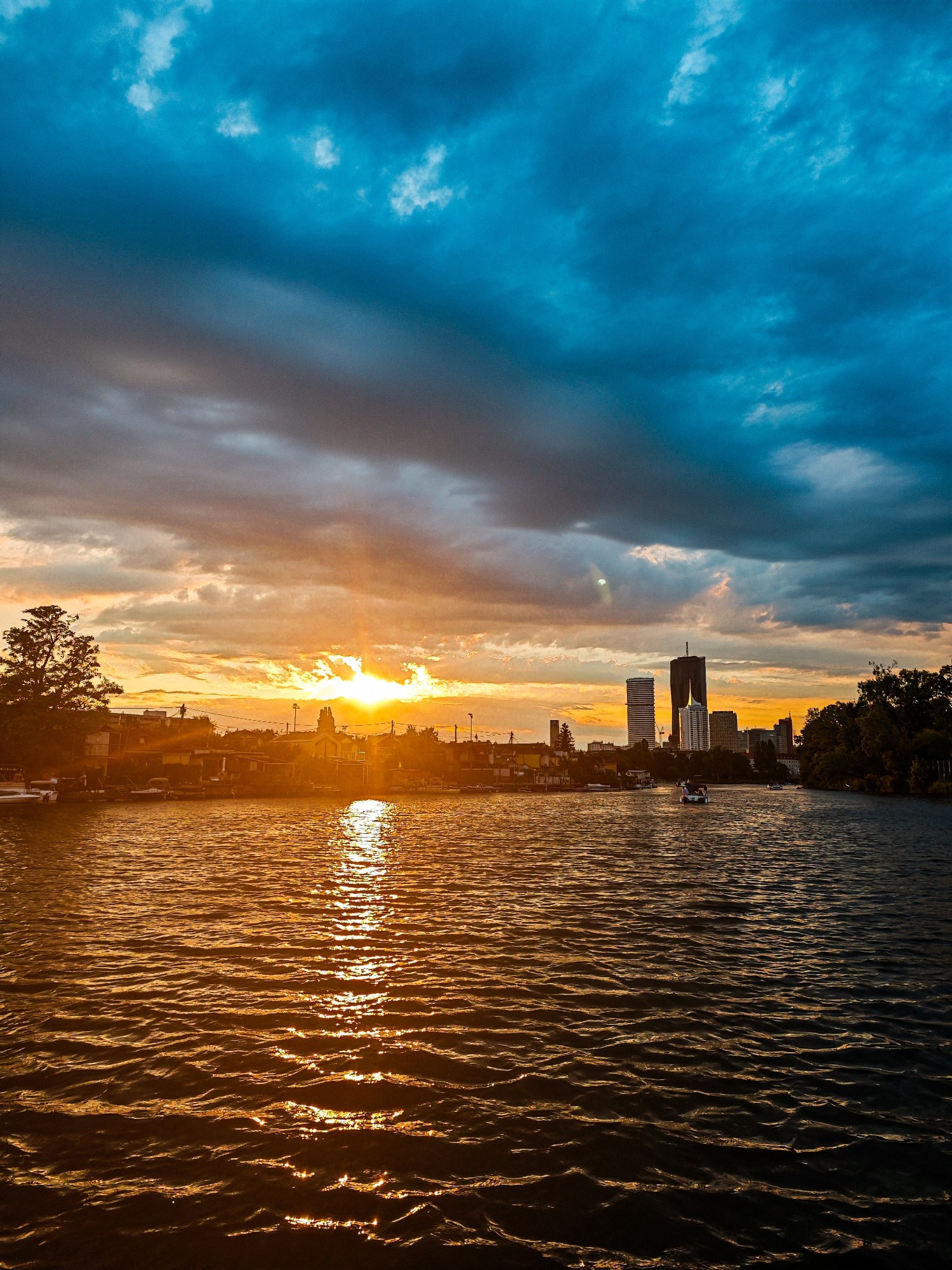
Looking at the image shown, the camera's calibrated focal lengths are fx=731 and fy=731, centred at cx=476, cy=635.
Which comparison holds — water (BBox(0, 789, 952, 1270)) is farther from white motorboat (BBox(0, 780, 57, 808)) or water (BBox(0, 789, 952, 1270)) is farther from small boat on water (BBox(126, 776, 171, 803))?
small boat on water (BBox(126, 776, 171, 803))

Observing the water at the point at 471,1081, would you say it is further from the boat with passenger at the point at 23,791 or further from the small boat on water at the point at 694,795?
the small boat on water at the point at 694,795

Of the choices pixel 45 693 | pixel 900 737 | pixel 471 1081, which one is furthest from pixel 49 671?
pixel 900 737

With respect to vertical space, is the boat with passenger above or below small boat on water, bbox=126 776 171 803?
above

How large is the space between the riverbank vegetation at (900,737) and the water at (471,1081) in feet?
507

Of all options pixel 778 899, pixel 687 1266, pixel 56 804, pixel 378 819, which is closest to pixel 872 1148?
pixel 687 1266

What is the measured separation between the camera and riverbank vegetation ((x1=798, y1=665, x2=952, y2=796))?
529 feet

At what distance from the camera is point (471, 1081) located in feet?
42.3

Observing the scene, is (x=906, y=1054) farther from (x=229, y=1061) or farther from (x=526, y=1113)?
(x=229, y=1061)

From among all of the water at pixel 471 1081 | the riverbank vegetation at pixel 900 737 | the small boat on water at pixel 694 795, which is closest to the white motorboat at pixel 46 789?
the water at pixel 471 1081

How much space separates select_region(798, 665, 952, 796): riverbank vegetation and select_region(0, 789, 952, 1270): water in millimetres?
154676

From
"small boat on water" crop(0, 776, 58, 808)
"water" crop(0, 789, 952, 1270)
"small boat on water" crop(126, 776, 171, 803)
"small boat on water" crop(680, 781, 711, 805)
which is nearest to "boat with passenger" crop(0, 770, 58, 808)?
"small boat on water" crop(0, 776, 58, 808)

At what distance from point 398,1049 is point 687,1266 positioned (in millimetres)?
7290

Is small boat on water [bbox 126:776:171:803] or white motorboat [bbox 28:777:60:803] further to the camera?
small boat on water [bbox 126:776:171:803]

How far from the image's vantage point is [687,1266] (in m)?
8.19
